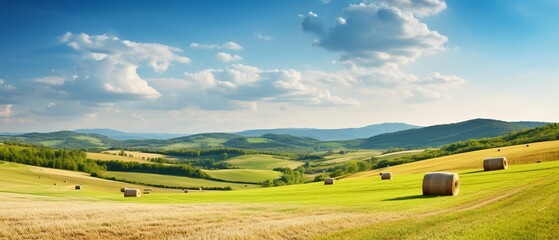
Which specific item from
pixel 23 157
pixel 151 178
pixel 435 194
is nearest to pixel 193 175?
pixel 151 178

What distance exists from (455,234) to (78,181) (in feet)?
365

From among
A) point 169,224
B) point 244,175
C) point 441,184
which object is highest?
point 441,184

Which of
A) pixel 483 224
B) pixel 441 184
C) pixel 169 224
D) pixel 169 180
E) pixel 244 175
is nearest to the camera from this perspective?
pixel 483 224

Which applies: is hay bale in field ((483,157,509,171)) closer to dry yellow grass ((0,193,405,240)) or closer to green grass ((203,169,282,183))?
dry yellow grass ((0,193,405,240))

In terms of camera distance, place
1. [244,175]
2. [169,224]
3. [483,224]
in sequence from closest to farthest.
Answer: [483,224], [169,224], [244,175]

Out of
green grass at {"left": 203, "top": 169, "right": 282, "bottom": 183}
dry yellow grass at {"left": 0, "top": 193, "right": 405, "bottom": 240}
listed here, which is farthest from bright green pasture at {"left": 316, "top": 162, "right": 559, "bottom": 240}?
green grass at {"left": 203, "top": 169, "right": 282, "bottom": 183}

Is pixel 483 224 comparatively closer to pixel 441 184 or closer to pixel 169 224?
pixel 169 224

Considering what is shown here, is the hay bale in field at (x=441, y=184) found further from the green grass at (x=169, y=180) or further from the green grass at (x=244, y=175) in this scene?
the green grass at (x=244, y=175)

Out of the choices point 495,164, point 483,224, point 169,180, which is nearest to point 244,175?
point 169,180

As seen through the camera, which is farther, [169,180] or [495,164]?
[169,180]

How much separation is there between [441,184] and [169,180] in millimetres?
129074

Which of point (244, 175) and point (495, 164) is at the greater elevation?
point (495, 164)

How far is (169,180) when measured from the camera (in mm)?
148000

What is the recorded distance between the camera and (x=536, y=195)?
21547 mm
